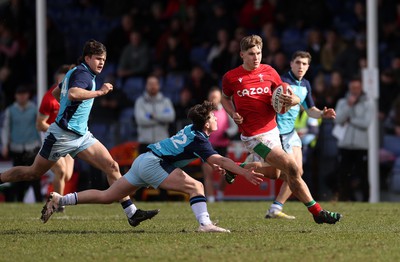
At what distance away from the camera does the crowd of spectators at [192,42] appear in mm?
20516

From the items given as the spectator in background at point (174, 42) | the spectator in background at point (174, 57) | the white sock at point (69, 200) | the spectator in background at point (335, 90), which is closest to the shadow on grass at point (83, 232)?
the white sock at point (69, 200)

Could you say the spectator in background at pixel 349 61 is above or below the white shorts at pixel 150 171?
above

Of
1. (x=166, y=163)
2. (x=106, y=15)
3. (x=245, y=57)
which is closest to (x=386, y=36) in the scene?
(x=106, y=15)

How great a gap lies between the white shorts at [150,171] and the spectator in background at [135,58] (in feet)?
37.5

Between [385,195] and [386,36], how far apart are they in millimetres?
3897

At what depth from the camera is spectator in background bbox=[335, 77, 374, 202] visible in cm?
1841

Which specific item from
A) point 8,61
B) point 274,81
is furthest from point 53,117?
point 8,61

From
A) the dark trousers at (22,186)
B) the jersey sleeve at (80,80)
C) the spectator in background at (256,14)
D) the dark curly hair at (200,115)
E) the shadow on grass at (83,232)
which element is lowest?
the dark trousers at (22,186)

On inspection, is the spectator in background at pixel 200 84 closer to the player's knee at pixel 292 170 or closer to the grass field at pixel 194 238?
the grass field at pixel 194 238

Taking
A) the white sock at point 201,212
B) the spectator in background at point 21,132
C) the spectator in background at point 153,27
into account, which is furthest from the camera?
the spectator in background at point 153,27

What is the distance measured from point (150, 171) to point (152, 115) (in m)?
7.98

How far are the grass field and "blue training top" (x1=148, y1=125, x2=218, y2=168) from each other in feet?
2.65

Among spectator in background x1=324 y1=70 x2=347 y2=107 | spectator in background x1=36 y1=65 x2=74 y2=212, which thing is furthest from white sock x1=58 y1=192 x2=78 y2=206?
spectator in background x1=324 y1=70 x2=347 y2=107

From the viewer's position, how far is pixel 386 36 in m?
21.7
